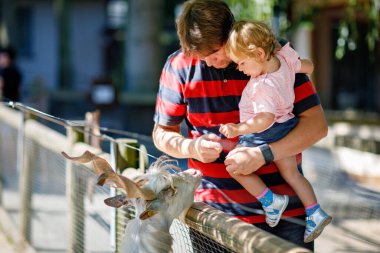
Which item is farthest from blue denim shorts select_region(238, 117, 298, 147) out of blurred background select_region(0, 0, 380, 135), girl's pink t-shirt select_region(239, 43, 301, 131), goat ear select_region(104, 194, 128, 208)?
blurred background select_region(0, 0, 380, 135)

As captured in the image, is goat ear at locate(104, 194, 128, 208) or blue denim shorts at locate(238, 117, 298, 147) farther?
blue denim shorts at locate(238, 117, 298, 147)

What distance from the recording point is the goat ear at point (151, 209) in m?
2.56

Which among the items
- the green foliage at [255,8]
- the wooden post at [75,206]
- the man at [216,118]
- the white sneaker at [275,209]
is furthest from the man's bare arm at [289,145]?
the green foliage at [255,8]

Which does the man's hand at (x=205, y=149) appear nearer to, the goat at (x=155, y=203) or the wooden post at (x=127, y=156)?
Result: the goat at (x=155, y=203)

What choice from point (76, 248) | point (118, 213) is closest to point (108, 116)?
point (76, 248)

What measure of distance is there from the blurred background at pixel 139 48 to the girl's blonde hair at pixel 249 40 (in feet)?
12.4

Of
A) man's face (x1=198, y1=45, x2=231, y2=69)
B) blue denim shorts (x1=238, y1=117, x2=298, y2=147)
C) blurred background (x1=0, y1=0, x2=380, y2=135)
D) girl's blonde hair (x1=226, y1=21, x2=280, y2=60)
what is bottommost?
blurred background (x1=0, y1=0, x2=380, y2=135)

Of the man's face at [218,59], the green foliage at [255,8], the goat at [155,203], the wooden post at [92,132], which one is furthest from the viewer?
the green foliage at [255,8]

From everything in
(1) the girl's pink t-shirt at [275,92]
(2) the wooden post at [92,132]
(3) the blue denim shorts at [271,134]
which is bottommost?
(2) the wooden post at [92,132]

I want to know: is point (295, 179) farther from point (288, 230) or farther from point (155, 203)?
point (155, 203)

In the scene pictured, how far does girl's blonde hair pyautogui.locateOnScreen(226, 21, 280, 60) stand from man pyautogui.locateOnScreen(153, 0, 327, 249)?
0.28 feet

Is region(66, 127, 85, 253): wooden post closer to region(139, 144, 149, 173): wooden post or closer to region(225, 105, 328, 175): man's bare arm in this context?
region(139, 144, 149, 173): wooden post

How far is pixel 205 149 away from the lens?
2857 mm

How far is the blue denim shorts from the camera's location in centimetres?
293
